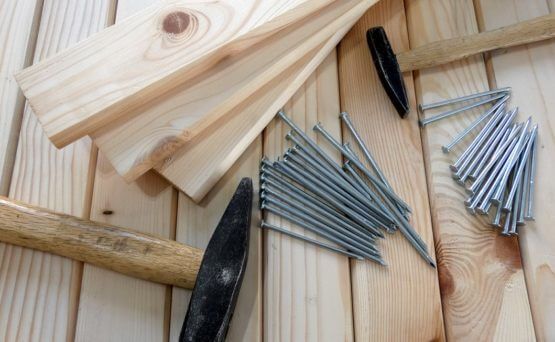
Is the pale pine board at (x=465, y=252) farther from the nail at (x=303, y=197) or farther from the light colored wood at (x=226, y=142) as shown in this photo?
the light colored wood at (x=226, y=142)

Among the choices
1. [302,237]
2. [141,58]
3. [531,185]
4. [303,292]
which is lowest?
[303,292]

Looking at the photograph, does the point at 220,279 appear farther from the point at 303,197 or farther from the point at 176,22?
the point at 176,22

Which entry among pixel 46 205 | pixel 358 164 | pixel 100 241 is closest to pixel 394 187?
pixel 358 164

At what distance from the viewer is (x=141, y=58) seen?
0.97 meters

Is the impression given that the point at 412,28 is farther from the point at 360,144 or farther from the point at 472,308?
the point at 472,308

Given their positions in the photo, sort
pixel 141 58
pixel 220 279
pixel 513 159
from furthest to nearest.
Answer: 1. pixel 513 159
2. pixel 141 58
3. pixel 220 279

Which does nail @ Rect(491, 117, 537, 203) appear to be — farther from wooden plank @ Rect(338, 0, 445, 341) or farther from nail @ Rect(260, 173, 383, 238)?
nail @ Rect(260, 173, 383, 238)

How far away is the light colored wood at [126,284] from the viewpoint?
947 mm

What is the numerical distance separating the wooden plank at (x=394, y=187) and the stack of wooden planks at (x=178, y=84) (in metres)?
0.18

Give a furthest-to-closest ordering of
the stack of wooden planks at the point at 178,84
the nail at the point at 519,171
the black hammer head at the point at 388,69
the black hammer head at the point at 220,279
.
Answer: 1. the black hammer head at the point at 388,69
2. the nail at the point at 519,171
3. the stack of wooden planks at the point at 178,84
4. the black hammer head at the point at 220,279

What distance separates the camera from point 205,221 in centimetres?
105

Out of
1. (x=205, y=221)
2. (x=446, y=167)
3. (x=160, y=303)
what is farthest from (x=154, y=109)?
(x=446, y=167)

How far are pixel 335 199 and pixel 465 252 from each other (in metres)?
0.30

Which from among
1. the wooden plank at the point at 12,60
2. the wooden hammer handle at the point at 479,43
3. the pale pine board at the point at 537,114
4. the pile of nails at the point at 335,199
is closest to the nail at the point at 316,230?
the pile of nails at the point at 335,199
